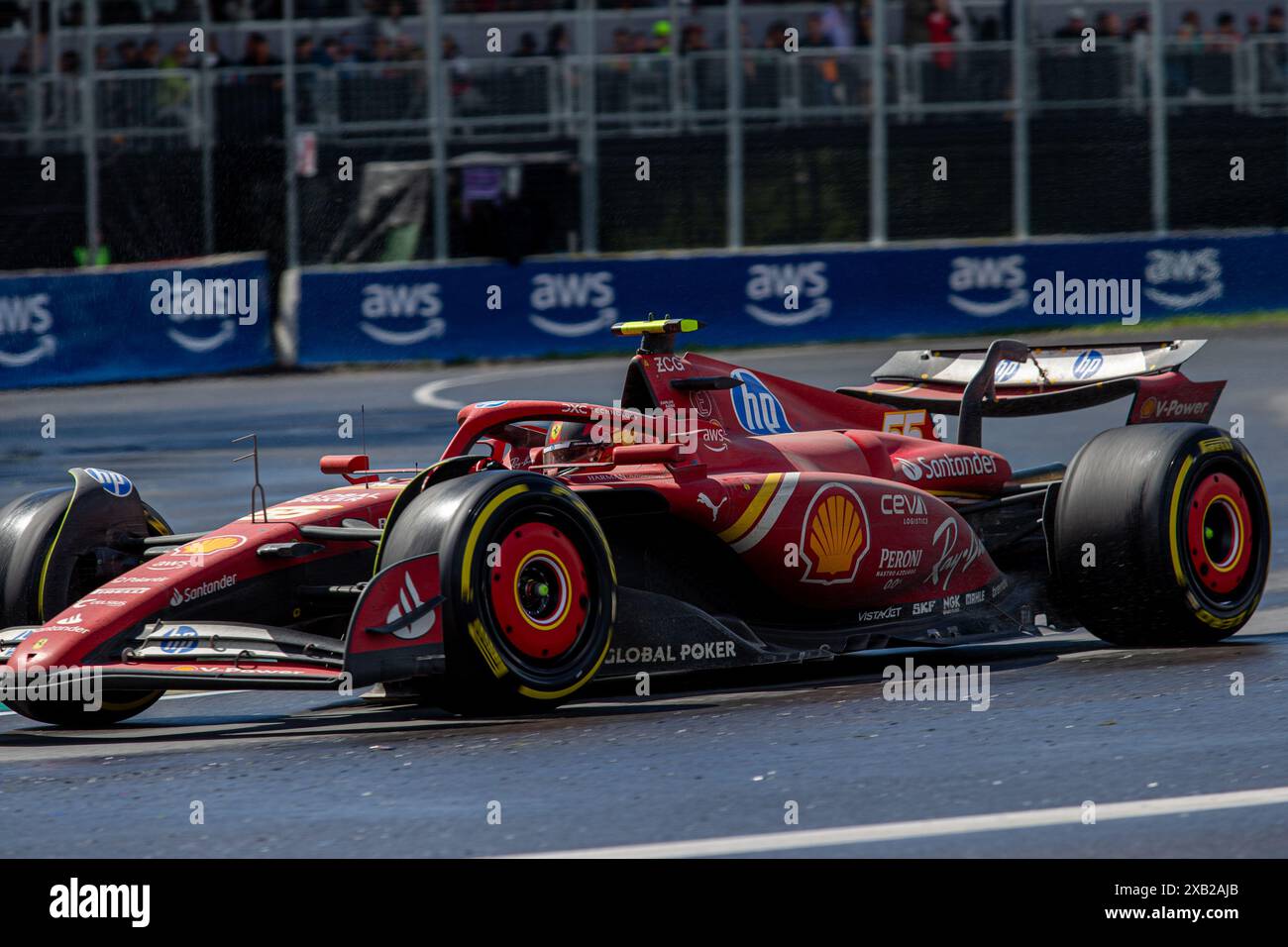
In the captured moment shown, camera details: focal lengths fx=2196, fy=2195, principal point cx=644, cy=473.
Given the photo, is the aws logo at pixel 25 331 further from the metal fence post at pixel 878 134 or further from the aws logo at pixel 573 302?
the metal fence post at pixel 878 134

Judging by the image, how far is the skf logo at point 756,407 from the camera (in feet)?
28.7

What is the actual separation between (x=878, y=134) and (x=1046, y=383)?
54.3 feet

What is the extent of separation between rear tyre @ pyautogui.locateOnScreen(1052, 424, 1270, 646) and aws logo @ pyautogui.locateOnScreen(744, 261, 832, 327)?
1683 centimetres

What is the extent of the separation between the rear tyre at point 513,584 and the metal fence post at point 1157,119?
64.3 feet

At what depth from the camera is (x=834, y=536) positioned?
27.3ft

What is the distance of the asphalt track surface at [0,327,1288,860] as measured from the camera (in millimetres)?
5480

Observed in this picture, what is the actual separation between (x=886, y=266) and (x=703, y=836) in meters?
21.0

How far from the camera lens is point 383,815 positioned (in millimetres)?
5824

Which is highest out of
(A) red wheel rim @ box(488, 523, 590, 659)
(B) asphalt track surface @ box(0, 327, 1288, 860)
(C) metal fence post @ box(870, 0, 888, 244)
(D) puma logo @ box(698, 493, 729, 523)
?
(C) metal fence post @ box(870, 0, 888, 244)

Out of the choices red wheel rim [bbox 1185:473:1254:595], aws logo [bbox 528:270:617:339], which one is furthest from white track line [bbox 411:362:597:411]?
red wheel rim [bbox 1185:473:1254:595]

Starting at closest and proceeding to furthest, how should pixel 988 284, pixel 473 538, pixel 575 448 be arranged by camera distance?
pixel 473 538 < pixel 575 448 < pixel 988 284

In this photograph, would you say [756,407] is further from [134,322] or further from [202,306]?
[202,306]
